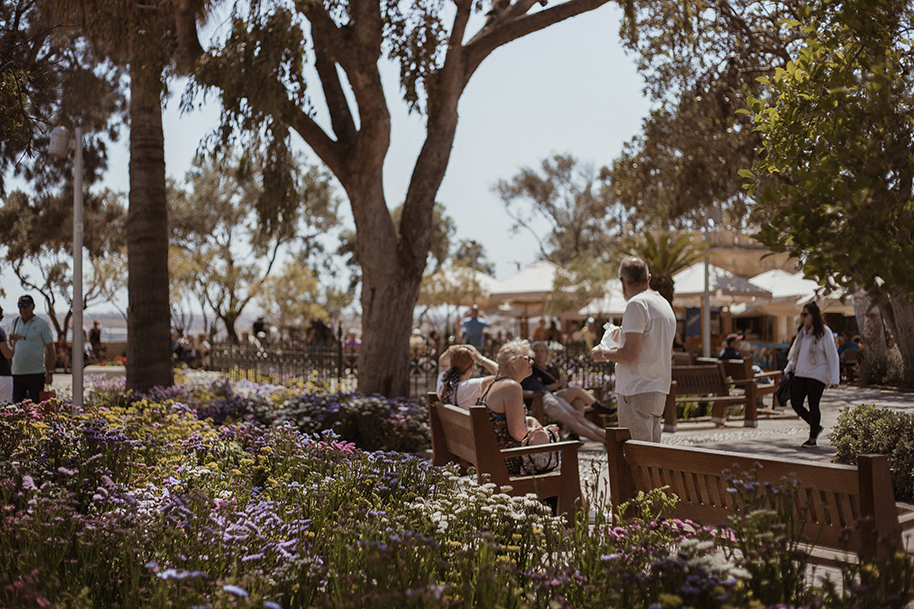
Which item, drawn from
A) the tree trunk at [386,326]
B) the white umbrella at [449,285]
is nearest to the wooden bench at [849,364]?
the tree trunk at [386,326]

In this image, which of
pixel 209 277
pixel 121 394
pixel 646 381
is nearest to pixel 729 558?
pixel 646 381

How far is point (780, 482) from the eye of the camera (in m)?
2.89

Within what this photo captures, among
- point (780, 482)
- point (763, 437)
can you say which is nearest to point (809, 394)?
point (763, 437)

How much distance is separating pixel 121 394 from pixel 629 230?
1094 inches

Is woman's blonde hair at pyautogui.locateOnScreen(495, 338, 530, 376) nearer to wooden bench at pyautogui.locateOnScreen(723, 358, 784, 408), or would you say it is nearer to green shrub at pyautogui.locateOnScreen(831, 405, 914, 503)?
green shrub at pyautogui.locateOnScreen(831, 405, 914, 503)

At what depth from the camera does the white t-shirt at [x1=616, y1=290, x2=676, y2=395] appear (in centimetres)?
491

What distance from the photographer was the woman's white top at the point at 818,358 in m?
8.19

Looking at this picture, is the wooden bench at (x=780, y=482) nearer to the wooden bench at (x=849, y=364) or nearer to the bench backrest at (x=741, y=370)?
the bench backrest at (x=741, y=370)

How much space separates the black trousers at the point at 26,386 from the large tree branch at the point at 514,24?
246 inches

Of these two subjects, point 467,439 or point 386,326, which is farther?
point 386,326

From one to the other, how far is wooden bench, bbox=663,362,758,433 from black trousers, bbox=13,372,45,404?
25.4 ft

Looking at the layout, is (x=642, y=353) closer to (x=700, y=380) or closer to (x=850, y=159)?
(x=850, y=159)

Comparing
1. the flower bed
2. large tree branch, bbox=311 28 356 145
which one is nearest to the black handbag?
the flower bed

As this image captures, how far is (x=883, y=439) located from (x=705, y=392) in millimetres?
4553
